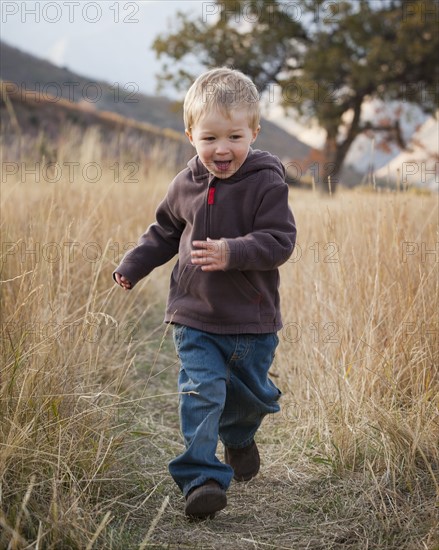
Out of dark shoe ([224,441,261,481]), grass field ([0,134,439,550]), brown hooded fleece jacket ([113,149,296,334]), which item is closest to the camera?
grass field ([0,134,439,550])

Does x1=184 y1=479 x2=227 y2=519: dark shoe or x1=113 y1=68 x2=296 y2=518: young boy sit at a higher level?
x1=113 y1=68 x2=296 y2=518: young boy

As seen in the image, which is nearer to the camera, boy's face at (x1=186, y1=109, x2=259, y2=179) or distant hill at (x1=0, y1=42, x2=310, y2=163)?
boy's face at (x1=186, y1=109, x2=259, y2=179)

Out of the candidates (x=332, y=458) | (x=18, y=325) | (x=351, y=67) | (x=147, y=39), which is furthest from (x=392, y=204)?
(x=147, y=39)

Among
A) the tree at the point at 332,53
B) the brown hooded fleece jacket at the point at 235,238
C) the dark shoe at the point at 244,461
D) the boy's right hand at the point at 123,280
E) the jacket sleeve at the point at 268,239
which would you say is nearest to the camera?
the jacket sleeve at the point at 268,239

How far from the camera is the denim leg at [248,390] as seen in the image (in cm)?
235

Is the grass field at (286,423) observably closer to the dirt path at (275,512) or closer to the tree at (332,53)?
the dirt path at (275,512)

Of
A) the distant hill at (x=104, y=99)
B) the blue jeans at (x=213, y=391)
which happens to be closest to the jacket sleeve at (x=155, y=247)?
the blue jeans at (x=213, y=391)

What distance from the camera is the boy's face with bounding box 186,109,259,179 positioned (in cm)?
221

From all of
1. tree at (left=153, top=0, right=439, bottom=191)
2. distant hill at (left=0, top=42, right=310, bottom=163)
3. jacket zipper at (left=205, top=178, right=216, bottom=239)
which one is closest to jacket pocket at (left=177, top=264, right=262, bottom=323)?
jacket zipper at (left=205, top=178, right=216, bottom=239)

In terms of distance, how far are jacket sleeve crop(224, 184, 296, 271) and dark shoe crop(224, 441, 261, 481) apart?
2.46 feet

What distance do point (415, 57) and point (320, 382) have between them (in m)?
17.4

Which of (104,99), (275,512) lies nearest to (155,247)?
(275,512)

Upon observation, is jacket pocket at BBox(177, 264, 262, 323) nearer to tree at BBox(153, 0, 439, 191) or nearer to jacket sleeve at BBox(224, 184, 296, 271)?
jacket sleeve at BBox(224, 184, 296, 271)

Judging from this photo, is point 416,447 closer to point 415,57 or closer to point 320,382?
point 320,382
